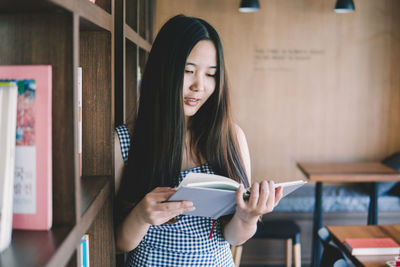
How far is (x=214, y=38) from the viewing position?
1.35m

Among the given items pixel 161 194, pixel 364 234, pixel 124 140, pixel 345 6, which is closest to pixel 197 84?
pixel 124 140

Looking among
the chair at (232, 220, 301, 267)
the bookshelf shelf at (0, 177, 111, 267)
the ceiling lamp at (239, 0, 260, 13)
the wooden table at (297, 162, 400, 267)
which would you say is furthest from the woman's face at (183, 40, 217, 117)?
the ceiling lamp at (239, 0, 260, 13)

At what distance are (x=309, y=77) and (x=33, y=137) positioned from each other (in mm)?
3250

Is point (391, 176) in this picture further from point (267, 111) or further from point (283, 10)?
point (283, 10)

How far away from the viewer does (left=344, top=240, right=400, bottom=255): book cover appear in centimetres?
178

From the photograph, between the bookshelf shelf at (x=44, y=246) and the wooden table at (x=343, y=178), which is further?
the wooden table at (x=343, y=178)

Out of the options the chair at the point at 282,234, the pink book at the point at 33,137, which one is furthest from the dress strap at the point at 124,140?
the chair at the point at 282,234

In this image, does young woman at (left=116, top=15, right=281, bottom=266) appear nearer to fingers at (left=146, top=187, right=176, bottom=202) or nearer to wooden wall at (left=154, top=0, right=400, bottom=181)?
fingers at (left=146, top=187, right=176, bottom=202)

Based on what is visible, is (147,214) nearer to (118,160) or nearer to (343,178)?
(118,160)

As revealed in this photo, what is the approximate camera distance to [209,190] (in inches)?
37.0

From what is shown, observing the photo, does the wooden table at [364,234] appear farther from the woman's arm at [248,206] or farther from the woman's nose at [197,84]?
Answer: the woman's nose at [197,84]

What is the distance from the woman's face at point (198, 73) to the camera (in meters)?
1.32

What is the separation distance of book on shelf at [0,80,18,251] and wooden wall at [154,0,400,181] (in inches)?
118

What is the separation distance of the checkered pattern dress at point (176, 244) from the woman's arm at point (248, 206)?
0.08 metres
